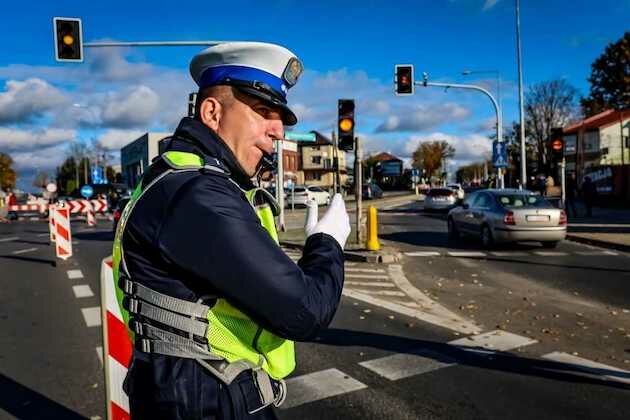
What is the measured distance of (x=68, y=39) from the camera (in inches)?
566

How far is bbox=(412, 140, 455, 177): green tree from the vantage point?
4094 inches

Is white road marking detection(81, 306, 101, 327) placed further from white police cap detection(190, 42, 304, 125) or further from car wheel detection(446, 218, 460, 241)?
car wheel detection(446, 218, 460, 241)

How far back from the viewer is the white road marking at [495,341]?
527 cm

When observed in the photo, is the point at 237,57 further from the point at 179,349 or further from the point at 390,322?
the point at 390,322

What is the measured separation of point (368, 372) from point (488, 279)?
5.35 metres

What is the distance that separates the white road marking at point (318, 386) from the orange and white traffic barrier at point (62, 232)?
8911 mm

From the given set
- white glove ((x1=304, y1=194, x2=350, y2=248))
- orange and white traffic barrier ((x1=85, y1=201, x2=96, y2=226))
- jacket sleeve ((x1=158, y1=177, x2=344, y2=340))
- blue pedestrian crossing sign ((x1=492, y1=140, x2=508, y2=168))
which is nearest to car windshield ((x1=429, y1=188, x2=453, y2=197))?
blue pedestrian crossing sign ((x1=492, y1=140, x2=508, y2=168))

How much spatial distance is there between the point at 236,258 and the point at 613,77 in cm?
5976

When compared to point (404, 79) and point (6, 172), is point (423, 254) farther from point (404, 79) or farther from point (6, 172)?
point (6, 172)

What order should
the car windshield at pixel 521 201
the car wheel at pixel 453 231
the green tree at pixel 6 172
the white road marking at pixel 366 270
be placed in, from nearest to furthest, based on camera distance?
the white road marking at pixel 366 270 < the car windshield at pixel 521 201 < the car wheel at pixel 453 231 < the green tree at pixel 6 172

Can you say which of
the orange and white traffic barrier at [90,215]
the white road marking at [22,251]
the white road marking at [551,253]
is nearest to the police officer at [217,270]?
the white road marking at [551,253]

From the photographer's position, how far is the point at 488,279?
932cm

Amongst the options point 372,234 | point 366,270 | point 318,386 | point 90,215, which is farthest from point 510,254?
point 90,215

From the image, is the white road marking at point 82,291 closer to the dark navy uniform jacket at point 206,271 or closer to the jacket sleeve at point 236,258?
the dark navy uniform jacket at point 206,271
